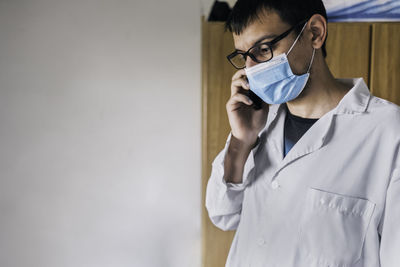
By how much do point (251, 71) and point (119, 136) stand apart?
48.8 inches

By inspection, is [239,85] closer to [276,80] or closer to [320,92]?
[276,80]

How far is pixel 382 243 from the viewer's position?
0.73 meters

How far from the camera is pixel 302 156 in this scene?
34.6 inches

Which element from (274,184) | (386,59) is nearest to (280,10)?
(274,184)

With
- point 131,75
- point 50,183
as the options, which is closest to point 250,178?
point 131,75

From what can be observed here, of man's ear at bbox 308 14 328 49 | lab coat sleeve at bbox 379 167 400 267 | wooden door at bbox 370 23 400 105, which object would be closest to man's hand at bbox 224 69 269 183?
man's ear at bbox 308 14 328 49

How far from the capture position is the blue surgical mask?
870 millimetres

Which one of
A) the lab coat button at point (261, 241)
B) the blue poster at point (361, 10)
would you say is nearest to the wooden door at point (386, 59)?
the blue poster at point (361, 10)

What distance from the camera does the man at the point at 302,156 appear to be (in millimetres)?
761

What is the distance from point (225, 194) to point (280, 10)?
608 millimetres

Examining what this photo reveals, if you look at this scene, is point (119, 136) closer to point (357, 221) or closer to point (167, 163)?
point (167, 163)

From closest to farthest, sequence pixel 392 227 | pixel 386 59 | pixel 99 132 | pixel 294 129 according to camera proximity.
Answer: pixel 392 227, pixel 294 129, pixel 386 59, pixel 99 132

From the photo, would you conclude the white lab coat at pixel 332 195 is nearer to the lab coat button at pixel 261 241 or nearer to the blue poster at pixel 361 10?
the lab coat button at pixel 261 241

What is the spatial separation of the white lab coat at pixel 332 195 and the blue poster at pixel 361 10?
30.4 inches
